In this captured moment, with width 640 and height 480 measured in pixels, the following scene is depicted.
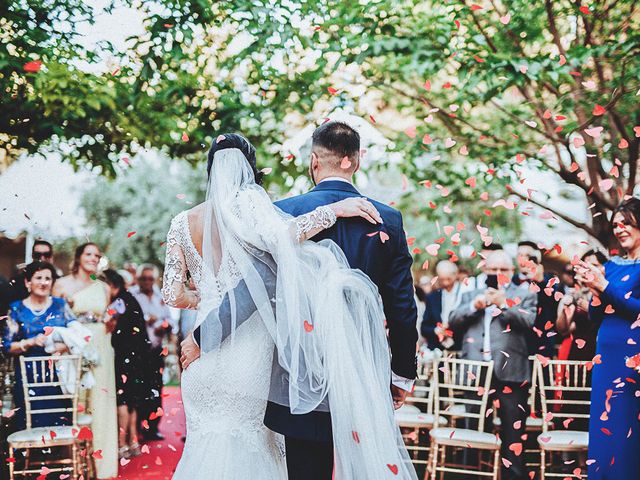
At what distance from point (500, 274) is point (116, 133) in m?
3.51

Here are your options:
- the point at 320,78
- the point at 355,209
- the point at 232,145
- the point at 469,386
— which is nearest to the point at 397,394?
the point at 355,209

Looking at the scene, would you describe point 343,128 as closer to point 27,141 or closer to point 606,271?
point 606,271

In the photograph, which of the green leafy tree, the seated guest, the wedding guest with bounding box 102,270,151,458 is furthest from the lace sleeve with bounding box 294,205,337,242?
the seated guest

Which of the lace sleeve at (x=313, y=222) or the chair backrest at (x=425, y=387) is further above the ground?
the lace sleeve at (x=313, y=222)

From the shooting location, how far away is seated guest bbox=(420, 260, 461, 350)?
22.8ft

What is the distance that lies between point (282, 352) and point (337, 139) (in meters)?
0.87

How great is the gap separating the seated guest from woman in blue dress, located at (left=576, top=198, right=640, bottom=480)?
234 cm

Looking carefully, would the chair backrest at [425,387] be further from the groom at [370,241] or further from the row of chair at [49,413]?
the groom at [370,241]

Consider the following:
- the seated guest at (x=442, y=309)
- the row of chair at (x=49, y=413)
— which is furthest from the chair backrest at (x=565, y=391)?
the row of chair at (x=49, y=413)

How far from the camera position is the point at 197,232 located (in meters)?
2.99

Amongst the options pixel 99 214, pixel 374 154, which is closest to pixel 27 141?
pixel 374 154

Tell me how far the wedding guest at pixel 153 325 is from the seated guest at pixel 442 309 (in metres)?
2.75

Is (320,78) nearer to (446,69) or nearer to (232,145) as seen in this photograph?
(446,69)

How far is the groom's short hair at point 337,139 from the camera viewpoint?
290 cm
